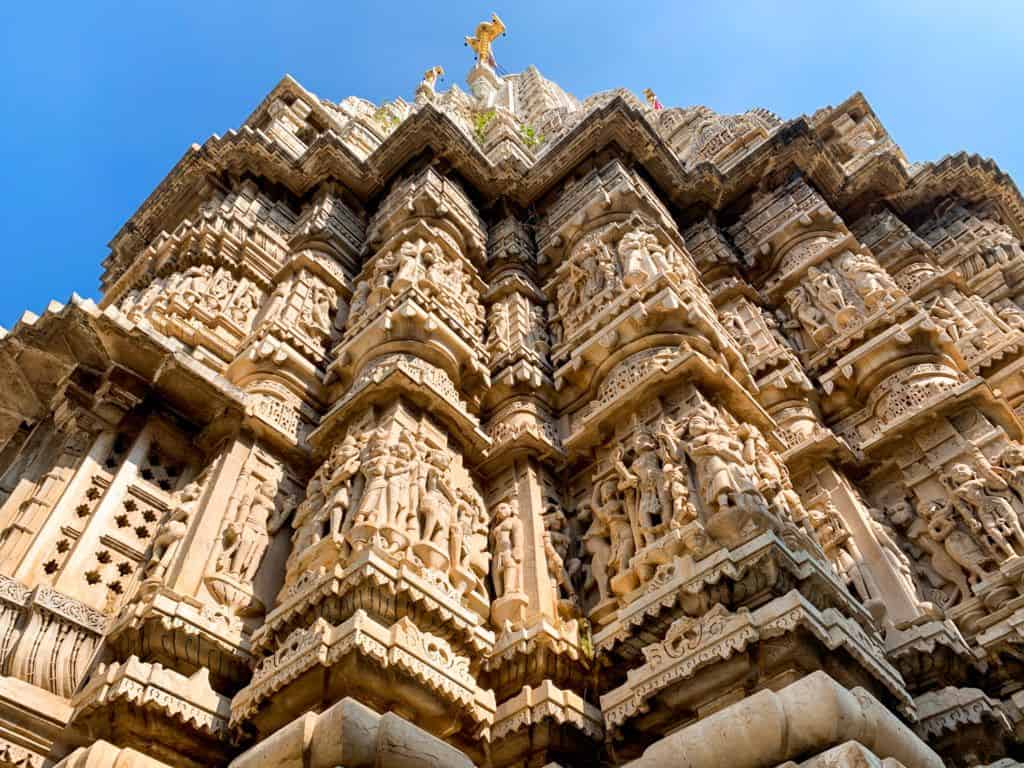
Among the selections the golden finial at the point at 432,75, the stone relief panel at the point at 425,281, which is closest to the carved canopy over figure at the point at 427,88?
the golden finial at the point at 432,75

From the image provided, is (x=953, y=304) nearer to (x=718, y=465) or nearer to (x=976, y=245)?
(x=976, y=245)

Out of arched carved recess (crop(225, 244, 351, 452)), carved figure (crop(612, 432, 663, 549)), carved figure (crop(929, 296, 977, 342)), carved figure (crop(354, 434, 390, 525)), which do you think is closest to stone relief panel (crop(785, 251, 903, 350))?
carved figure (crop(929, 296, 977, 342))

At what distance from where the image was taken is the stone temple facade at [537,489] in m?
4.83

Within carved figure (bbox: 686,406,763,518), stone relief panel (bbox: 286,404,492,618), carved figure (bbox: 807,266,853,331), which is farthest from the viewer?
carved figure (bbox: 807,266,853,331)

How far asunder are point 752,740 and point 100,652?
438 cm

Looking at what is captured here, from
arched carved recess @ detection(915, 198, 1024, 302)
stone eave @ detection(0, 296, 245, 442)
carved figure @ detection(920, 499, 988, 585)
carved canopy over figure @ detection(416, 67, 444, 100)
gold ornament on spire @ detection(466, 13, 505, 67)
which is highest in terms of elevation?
gold ornament on spire @ detection(466, 13, 505, 67)

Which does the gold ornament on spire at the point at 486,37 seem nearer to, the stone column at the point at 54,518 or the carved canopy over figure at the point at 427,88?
the carved canopy over figure at the point at 427,88

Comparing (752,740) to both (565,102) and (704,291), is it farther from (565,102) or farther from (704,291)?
(565,102)

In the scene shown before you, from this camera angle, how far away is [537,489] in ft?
24.3

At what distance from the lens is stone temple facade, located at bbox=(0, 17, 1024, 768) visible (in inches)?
190

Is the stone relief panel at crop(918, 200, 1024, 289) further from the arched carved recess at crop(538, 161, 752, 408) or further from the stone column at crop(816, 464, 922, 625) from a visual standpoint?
the stone column at crop(816, 464, 922, 625)

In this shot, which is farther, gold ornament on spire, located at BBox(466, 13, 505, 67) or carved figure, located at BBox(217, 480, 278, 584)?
gold ornament on spire, located at BBox(466, 13, 505, 67)

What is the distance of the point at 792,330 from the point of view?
9852mm

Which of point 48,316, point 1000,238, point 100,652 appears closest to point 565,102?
point 1000,238
